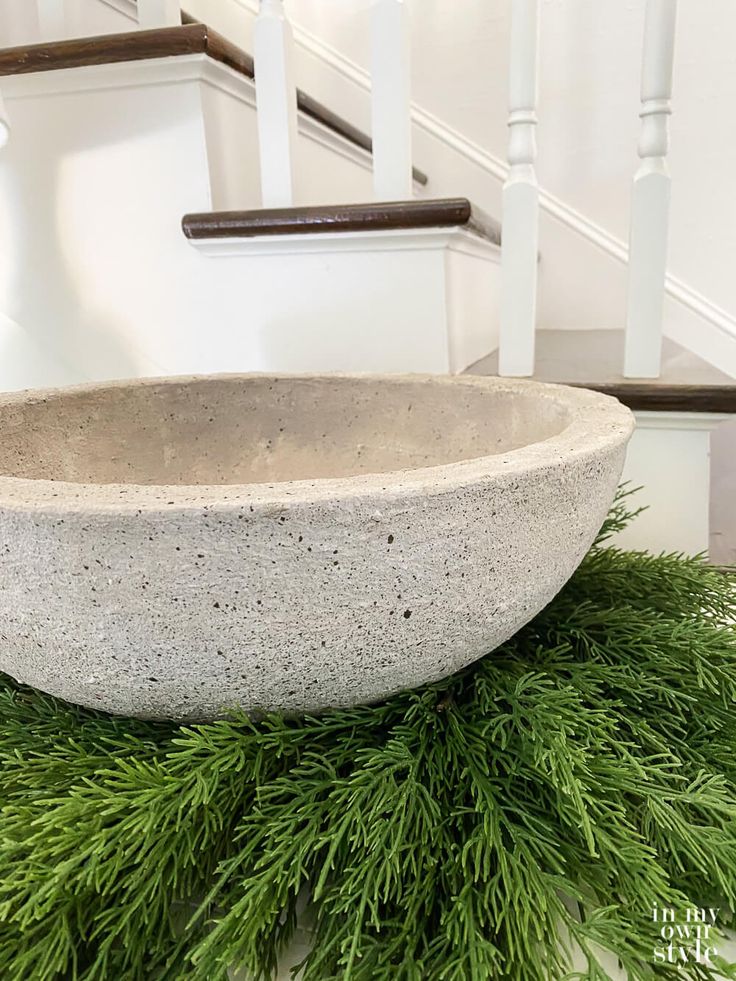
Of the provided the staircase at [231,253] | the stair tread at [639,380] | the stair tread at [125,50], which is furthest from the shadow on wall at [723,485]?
the stair tread at [125,50]

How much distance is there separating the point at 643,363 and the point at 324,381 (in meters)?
0.37

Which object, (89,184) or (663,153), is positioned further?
(89,184)

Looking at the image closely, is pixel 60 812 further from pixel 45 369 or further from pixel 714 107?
pixel 714 107

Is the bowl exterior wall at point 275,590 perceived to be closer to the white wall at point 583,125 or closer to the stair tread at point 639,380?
the stair tread at point 639,380

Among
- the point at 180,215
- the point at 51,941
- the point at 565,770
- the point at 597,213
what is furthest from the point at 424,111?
the point at 51,941

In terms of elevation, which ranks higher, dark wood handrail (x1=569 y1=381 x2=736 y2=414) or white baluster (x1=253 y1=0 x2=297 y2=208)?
white baluster (x1=253 y1=0 x2=297 y2=208)

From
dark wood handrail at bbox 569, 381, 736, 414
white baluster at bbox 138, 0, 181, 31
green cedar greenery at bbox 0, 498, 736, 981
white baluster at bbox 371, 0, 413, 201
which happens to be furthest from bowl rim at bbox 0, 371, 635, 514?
white baluster at bbox 138, 0, 181, 31

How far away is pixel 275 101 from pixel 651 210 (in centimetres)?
45

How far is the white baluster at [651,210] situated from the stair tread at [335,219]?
0.61 feet

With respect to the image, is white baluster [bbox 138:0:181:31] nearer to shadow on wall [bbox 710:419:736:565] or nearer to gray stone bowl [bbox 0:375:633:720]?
gray stone bowl [bbox 0:375:633:720]

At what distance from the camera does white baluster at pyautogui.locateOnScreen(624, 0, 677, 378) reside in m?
0.87

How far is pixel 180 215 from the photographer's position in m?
0.96

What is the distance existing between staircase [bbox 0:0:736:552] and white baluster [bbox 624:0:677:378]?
0.5 inches

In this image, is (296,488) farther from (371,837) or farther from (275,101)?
(275,101)
